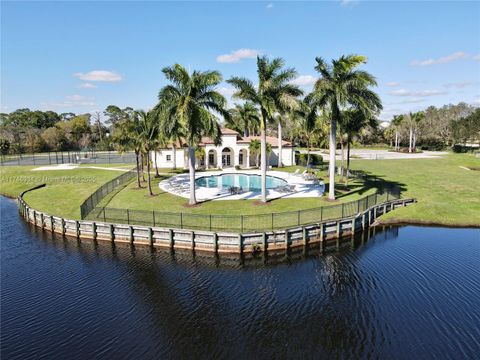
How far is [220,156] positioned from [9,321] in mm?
47695

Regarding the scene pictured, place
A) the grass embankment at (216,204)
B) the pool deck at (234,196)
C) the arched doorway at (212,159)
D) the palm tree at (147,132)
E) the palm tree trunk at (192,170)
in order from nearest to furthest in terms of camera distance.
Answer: the grass embankment at (216,204) < the palm tree trunk at (192,170) < the pool deck at (234,196) < the palm tree at (147,132) < the arched doorway at (212,159)

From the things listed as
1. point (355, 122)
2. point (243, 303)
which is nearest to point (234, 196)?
point (355, 122)

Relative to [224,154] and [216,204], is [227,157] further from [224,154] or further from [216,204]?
[216,204]

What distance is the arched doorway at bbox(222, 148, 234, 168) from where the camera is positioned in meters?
62.0

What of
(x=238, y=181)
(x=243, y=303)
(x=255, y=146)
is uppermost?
(x=255, y=146)

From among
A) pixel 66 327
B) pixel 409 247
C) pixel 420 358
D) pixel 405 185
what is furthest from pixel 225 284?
pixel 405 185

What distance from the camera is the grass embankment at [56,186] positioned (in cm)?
3418

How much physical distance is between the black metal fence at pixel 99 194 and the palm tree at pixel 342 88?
23229 millimetres

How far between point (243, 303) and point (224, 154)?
4735 cm

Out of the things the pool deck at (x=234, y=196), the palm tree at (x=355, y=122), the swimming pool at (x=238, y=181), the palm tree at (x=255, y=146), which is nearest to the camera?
the pool deck at (x=234, y=196)

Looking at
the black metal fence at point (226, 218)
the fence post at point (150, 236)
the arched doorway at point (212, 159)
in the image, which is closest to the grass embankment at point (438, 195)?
the black metal fence at point (226, 218)

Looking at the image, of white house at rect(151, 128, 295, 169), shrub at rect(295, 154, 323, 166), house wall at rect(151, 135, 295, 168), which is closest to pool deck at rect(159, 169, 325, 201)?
white house at rect(151, 128, 295, 169)

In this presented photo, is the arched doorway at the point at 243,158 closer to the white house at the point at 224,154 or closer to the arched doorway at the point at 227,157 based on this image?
the white house at the point at 224,154

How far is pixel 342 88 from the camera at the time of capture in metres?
29.8
